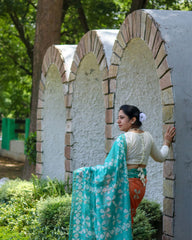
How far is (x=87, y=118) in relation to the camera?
7.39 metres

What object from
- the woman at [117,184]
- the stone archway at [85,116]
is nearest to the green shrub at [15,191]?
the stone archway at [85,116]

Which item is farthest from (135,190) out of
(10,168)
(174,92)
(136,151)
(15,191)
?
(10,168)

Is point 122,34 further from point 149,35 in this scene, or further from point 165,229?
point 165,229

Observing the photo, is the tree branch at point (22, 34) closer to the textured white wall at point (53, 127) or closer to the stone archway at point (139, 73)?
the textured white wall at point (53, 127)

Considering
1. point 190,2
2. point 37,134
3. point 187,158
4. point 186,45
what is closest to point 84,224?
point 187,158

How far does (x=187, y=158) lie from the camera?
437 centimetres

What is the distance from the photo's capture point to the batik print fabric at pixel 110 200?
13.3 feet

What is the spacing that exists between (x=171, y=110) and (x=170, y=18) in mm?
1032

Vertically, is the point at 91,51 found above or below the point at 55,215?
above

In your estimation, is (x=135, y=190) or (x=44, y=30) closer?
(x=135, y=190)

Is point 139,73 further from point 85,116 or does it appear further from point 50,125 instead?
point 50,125

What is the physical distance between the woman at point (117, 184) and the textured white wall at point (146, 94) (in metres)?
1.73

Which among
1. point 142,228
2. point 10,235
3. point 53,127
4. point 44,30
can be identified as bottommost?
point 10,235

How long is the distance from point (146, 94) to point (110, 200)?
2422mm
